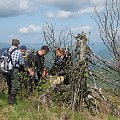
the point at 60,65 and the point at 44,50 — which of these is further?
the point at 60,65

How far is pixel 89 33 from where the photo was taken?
7820 millimetres

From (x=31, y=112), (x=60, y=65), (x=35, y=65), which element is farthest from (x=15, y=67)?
(x=31, y=112)

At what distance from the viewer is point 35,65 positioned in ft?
27.8

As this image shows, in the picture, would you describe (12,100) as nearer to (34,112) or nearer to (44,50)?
(34,112)

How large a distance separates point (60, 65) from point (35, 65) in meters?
0.67

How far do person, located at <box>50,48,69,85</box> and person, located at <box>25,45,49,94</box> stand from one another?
0.31 metres

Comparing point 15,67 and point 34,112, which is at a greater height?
point 15,67

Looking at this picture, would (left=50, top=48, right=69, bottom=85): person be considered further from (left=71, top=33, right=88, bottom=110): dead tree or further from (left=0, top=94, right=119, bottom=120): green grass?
(left=0, top=94, right=119, bottom=120): green grass

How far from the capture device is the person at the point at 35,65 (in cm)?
831

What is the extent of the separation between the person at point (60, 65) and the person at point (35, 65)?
31cm

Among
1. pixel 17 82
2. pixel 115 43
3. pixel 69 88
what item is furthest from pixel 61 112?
pixel 115 43

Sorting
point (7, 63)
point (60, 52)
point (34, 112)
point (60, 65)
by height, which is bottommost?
point (34, 112)

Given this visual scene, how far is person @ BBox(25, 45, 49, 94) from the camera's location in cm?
831

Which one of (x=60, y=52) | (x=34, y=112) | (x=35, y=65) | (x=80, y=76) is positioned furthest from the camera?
(x=35, y=65)
